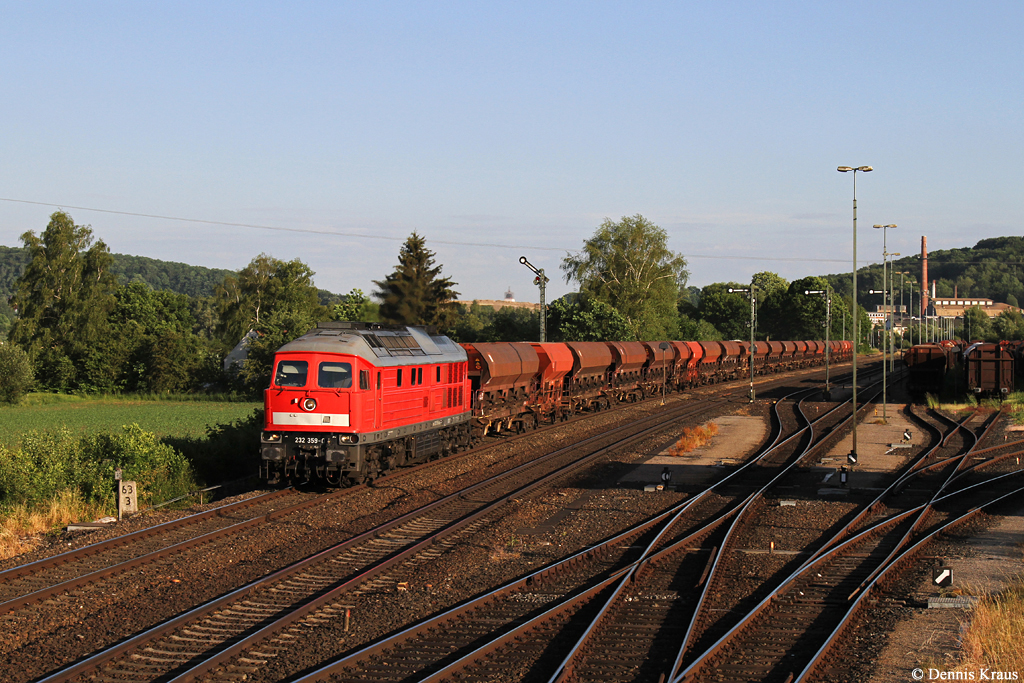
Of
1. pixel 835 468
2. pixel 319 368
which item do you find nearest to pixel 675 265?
pixel 835 468

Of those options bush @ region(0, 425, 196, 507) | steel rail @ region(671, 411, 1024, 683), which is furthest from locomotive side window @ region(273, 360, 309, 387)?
steel rail @ region(671, 411, 1024, 683)

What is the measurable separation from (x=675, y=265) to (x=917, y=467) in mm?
60136

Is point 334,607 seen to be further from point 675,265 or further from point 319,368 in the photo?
point 675,265

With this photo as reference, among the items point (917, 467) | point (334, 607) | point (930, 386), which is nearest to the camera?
point (334, 607)

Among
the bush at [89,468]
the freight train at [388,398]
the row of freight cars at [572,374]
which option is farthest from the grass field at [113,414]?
the bush at [89,468]

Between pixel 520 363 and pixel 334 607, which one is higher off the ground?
pixel 520 363

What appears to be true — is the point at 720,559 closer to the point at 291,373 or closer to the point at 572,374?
the point at 291,373

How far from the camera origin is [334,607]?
36.6 ft

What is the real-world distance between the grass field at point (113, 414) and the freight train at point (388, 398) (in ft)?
42.2

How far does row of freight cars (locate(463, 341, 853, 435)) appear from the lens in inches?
1119

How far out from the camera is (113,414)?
1977 inches

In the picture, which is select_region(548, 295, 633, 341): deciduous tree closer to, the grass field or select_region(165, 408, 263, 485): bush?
the grass field

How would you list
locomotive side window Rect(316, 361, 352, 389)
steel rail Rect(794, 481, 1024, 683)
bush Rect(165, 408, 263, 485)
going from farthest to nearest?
bush Rect(165, 408, 263, 485) → locomotive side window Rect(316, 361, 352, 389) → steel rail Rect(794, 481, 1024, 683)

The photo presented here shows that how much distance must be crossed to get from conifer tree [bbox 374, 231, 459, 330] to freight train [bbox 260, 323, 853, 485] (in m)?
39.1
